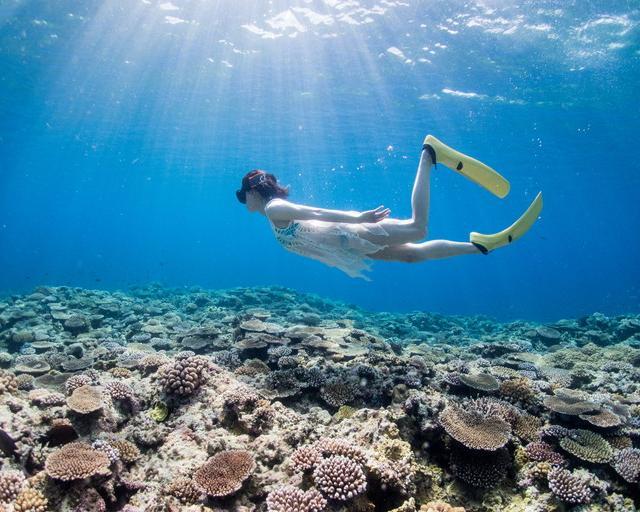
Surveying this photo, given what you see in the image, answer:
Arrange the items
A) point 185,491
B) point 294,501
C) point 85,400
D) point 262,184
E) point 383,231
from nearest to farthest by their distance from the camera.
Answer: point 294,501 → point 185,491 → point 85,400 → point 383,231 → point 262,184

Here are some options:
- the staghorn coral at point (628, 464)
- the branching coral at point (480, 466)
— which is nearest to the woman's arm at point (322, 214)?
the branching coral at point (480, 466)

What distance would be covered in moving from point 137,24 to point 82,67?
675 cm

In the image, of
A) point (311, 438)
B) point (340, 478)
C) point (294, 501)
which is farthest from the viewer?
point (311, 438)

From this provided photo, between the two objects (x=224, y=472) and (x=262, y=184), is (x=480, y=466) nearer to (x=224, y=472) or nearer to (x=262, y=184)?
(x=224, y=472)

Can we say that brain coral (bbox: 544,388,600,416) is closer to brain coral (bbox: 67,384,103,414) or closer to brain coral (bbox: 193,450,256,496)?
brain coral (bbox: 193,450,256,496)

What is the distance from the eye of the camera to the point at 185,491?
3.88 meters

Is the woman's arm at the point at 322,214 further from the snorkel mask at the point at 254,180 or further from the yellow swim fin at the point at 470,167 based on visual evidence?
the yellow swim fin at the point at 470,167

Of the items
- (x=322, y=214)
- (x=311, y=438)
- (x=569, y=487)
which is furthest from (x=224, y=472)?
(x=322, y=214)

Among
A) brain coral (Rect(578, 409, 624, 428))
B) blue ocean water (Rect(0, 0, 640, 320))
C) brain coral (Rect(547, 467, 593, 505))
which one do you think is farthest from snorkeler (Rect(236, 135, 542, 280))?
blue ocean water (Rect(0, 0, 640, 320))

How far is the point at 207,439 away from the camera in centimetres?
467

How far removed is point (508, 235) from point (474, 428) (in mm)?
3764

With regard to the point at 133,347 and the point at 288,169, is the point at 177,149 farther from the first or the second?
the point at 133,347

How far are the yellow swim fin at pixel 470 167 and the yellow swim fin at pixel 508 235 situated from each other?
558 mm

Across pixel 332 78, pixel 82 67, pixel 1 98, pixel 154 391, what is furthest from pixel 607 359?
pixel 1 98
